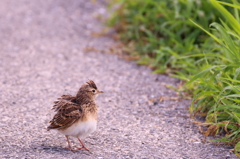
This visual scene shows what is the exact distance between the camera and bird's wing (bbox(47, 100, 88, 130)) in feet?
16.3

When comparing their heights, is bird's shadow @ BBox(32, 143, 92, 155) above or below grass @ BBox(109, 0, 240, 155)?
below

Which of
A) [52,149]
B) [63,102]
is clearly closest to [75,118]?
[63,102]

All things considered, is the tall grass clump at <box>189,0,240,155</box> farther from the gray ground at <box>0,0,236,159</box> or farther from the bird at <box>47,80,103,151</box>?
the bird at <box>47,80,103,151</box>

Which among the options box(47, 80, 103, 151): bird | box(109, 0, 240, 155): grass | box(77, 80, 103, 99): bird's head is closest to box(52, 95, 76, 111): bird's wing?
box(47, 80, 103, 151): bird

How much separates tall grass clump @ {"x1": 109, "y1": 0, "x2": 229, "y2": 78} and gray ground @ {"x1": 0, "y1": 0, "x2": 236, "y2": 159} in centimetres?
42

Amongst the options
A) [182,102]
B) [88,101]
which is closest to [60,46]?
[182,102]

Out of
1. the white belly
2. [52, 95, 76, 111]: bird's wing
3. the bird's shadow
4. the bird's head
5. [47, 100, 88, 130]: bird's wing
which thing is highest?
the bird's head

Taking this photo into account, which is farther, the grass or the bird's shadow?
the grass

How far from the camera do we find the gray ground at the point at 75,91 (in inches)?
204

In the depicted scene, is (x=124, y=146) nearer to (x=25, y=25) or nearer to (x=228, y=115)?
(x=228, y=115)

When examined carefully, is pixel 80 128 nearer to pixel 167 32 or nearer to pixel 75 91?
pixel 75 91

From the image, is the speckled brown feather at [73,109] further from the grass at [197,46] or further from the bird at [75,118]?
the grass at [197,46]

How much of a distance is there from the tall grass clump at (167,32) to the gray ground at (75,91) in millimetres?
424

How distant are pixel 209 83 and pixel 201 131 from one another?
70 centimetres
